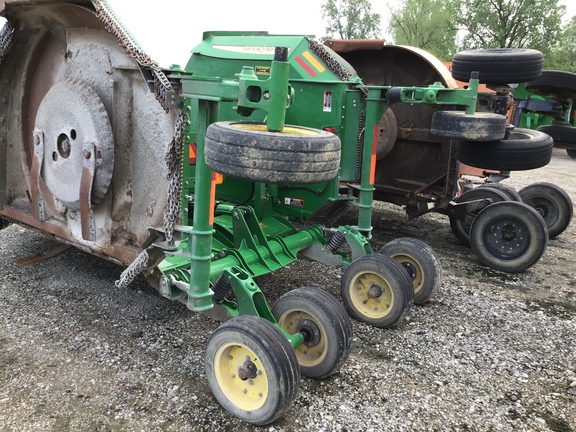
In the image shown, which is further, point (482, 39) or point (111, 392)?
point (482, 39)

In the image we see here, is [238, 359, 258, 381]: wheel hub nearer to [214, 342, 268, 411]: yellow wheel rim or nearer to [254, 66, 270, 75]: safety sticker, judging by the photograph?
[214, 342, 268, 411]: yellow wheel rim

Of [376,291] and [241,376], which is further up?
[376,291]

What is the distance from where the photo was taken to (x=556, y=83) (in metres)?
5.84

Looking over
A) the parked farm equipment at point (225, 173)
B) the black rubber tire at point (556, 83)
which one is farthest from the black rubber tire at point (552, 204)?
the parked farm equipment at point (225, 173)

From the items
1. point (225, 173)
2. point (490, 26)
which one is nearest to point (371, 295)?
point (225, 173)

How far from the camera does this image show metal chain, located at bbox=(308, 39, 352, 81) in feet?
14.7

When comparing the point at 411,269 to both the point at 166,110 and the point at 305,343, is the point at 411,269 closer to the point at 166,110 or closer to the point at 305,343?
the point at 305,343

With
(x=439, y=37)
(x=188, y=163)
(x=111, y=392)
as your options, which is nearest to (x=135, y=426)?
(x=111, y=392)

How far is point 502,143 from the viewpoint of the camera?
4562 mm

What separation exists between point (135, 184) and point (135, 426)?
1484 mm

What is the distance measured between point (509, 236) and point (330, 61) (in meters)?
2.56

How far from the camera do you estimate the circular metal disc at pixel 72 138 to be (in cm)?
325

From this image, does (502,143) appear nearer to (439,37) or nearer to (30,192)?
(30,192)

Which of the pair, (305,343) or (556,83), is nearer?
(305,343)
